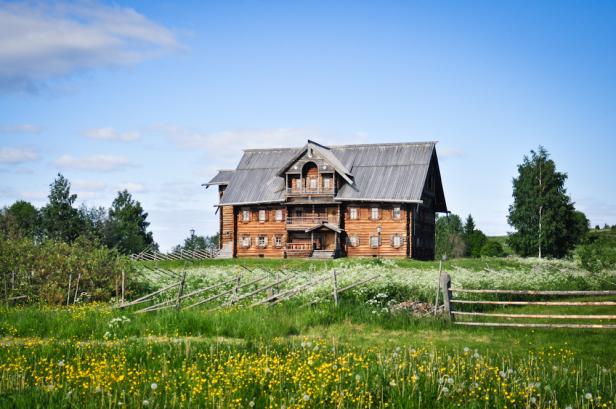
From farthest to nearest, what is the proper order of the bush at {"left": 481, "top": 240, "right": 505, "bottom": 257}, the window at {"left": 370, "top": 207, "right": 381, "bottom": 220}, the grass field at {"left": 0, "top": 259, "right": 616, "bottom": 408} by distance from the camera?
the bush at {"left": 481, "top": 240, "right": 505, "bottom": 257}, the window at {"left": 370, "top": 207, "right": 381, "bottom": 220}, the grass field at {"left": 0, "top": 259, "right": 616, "bottom": 408}

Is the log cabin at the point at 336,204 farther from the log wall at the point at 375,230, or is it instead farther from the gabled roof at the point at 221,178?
the gabled roof at the point at 221,178

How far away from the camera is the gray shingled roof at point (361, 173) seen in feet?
150

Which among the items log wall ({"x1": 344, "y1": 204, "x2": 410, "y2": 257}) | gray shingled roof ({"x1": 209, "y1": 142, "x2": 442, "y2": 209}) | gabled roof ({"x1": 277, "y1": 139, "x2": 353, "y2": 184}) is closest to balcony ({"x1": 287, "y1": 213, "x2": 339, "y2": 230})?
log wall ({"x1": 344, "y1": 204, "x2": 410, "y2": 257})

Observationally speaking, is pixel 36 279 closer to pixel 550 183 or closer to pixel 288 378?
pixel 288 378

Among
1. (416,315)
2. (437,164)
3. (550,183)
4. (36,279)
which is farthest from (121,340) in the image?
(550,183)

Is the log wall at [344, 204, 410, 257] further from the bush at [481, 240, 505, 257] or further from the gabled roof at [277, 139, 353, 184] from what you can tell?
the bush at [481, 240, 505, 257]

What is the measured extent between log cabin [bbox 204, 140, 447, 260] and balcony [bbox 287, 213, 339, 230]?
7cm

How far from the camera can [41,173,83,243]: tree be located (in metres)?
70.7

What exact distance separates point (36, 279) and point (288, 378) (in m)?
17.0

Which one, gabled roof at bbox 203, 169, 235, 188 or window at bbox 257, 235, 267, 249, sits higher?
gabled roof at bbox 203, 169, 235, 188

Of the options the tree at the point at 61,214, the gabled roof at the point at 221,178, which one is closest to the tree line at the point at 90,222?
the tree at the point at 61,214

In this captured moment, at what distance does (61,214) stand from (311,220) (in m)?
36.7

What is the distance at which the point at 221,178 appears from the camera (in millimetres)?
53688

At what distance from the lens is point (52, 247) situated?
2508cm
